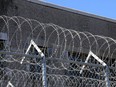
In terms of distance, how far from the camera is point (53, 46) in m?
10.8

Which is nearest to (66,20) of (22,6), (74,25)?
(74,25)

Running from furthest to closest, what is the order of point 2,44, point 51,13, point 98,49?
1. point 98,49
2. point 51,13
3. point 2,44

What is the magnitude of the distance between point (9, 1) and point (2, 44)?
1.33 m

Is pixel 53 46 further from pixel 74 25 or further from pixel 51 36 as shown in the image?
pixel 74 25

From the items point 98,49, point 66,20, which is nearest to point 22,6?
point 66,20

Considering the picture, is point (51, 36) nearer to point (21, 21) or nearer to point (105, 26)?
point (21, 21)

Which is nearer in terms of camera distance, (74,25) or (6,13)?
(6,13)

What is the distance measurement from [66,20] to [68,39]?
0.65 metres

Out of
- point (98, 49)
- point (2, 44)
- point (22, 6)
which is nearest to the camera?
point (2, 44)

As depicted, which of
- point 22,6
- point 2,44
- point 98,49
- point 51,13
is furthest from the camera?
point 98,49

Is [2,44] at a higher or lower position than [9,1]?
lower

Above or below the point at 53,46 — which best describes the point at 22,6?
above

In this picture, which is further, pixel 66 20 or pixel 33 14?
pixel 66 20

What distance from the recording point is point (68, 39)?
11930 mm
